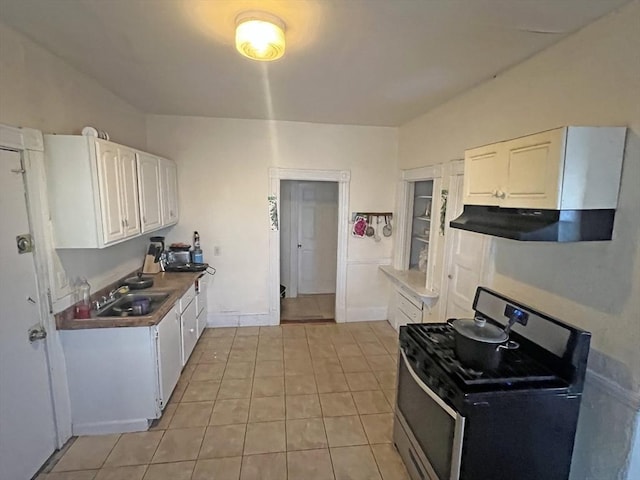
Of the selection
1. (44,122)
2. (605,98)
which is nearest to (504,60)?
(605,98)

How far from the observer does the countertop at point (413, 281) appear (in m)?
3.42

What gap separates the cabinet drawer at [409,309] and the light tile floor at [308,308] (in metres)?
1.14

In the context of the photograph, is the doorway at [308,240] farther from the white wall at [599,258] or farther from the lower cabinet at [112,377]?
the white wall at [599,258]

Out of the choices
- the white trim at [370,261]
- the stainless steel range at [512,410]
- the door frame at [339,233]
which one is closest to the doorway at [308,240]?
the door frame at [339,233]

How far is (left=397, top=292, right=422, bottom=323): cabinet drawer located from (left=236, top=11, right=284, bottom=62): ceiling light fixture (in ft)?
9.81

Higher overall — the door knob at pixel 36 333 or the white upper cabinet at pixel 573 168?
the white upper cabinet at pixel 573 168

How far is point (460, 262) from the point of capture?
2.98 metres

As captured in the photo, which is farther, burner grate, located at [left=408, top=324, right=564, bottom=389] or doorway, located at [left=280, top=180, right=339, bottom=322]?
doorway, located at [left=280, top=180, right=339, bottom=322]

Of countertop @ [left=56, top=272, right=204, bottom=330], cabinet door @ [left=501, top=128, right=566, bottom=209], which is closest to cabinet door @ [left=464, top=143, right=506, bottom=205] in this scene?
cabinet door @ [left=501, top=128, right=566, bottom=209]

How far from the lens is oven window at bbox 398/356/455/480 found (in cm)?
164

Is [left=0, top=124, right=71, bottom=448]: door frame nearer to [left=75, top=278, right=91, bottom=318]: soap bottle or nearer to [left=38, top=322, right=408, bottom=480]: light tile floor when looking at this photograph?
[left=75, top=278, right=91, bottom=318]: soap bottle

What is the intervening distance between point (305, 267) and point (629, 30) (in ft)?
16.8

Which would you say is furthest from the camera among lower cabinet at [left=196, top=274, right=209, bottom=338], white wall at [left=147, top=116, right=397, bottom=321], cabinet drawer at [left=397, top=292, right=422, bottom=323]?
white wall at [left=147, top=116, right=397, bottom=321]

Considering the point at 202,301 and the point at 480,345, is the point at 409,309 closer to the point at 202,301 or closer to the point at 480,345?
the point at 480,345
